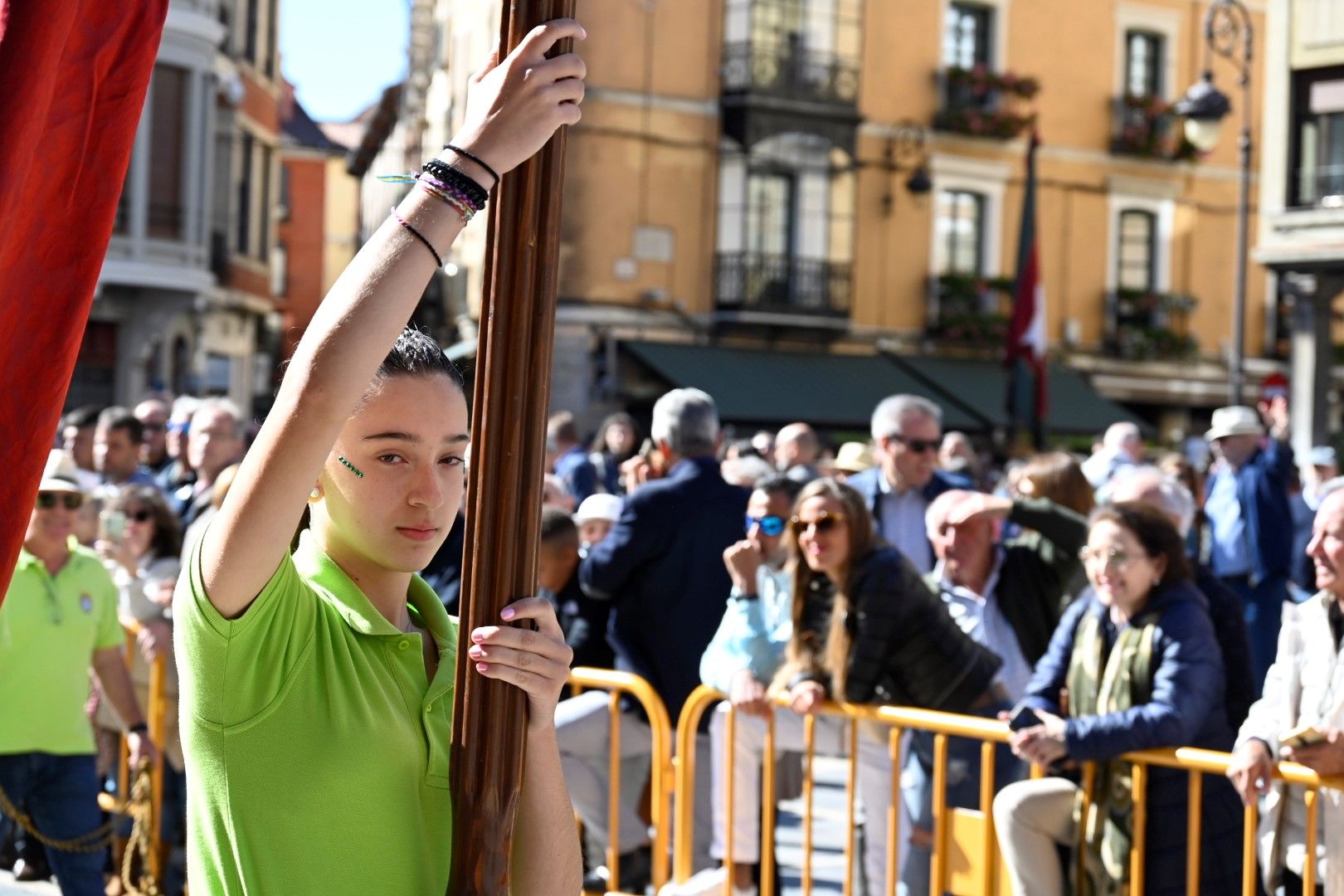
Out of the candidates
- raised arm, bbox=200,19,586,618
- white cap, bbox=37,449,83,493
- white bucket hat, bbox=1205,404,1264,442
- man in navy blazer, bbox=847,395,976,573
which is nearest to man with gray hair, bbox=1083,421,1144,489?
white bucket hat, bbox=1205,404,1264,442

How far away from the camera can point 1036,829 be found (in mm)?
5316

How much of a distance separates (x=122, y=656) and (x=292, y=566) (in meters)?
4.97

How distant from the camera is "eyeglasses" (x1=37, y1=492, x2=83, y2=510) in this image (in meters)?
6.61

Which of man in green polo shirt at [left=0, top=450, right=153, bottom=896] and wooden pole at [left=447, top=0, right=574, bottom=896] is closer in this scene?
wooden pole at [left=447, top=0, right=574, bottom=896]

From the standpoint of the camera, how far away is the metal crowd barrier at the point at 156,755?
7504 millimetres

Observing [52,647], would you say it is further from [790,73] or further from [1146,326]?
[1146,326]

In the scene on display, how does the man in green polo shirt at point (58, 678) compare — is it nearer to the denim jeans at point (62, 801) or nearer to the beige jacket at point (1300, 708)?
the denim jeans at point (62, 801)

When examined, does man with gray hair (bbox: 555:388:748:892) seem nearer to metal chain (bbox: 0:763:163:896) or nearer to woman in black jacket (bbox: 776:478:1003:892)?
woman in black jacket (bbox: 776:478:1003:892)

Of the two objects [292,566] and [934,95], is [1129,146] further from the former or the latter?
[292,566]

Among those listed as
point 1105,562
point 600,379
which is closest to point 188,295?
point 600,379

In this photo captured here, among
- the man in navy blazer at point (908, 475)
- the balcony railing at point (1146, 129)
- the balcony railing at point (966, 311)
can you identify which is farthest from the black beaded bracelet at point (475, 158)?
the balcony railing at point (1146, 129)

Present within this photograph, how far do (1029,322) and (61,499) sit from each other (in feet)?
59.6

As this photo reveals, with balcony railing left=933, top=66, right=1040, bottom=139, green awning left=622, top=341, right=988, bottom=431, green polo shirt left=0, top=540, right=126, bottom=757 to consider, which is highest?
balcony railing left=933, top=66, right=1040, bottom=139

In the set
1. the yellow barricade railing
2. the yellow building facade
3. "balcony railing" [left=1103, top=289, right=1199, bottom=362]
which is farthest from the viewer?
"balcony railing" [left=1103, top=289, right=1199, bottom=362]
